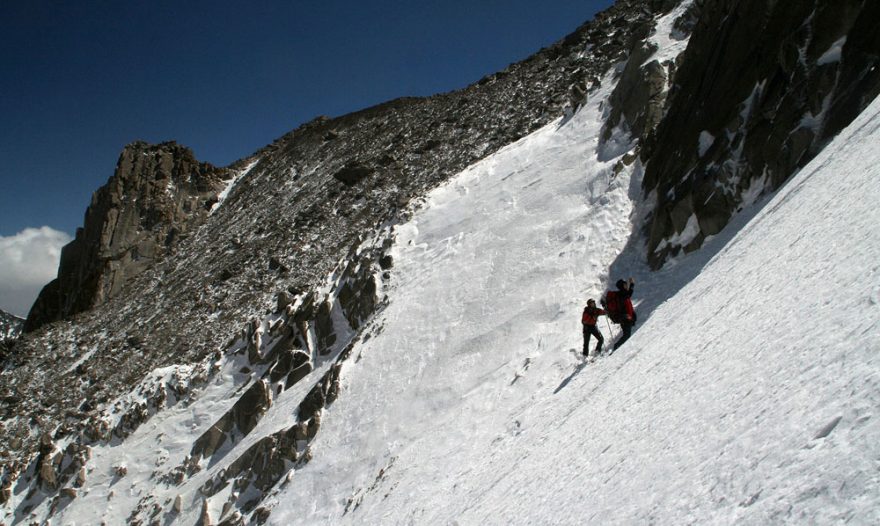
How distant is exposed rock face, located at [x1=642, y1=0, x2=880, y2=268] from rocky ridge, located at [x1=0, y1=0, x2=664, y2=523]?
10.4 meters

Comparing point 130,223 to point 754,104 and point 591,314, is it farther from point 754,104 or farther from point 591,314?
point 754,104

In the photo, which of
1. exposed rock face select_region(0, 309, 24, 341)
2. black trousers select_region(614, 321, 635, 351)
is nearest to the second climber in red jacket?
black trousers select_region(614, 321, 635, 351)

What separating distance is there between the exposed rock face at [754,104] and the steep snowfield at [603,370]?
1051mm

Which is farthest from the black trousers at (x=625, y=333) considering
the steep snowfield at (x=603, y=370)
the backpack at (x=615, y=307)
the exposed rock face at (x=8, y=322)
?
the exposed rock face at (x=8, y=322)

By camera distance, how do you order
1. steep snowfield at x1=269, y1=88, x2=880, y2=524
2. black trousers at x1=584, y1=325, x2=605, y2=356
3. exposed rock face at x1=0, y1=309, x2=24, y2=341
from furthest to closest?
exposed rock face at x1=0, y1=309, x2=24, y2=341, black trousers at x1=584, y1=325, x2=605, y2=356, steep snowfield at x1=269, y1=88, x2=880, y2=524

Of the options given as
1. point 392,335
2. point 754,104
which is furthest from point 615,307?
point 392,335

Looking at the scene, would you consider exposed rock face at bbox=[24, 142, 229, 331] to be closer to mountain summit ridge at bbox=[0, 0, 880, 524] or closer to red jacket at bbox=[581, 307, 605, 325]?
mountain summit ridge at bbox=[0, 0, 880, 524]

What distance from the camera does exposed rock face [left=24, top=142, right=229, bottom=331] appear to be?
46.2 meters

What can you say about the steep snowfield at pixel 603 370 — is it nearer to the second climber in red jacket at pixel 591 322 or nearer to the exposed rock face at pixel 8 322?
the second climber in red jacket at pixel 591 322

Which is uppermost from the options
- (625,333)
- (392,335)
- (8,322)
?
Answer: (8,322)

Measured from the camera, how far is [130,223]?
48938 millimetres

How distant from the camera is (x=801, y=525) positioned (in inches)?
121

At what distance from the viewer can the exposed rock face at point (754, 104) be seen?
36.1ft

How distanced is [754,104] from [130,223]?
50.4 metres
